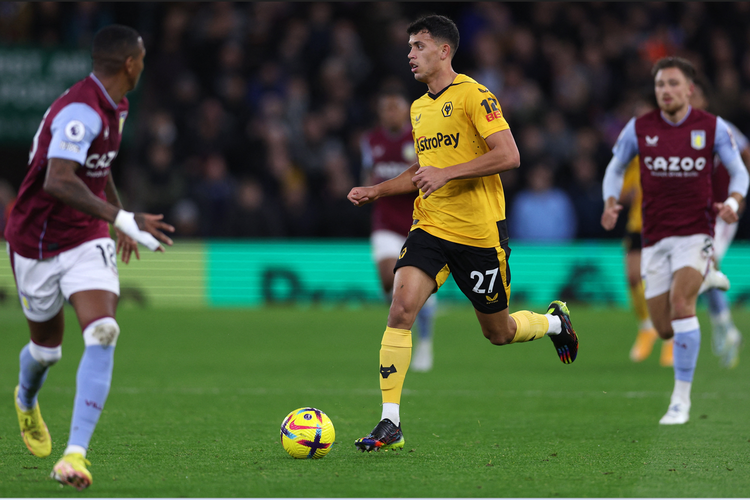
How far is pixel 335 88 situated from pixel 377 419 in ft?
39.9

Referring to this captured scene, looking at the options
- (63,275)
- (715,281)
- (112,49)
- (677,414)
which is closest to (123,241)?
(63,275)

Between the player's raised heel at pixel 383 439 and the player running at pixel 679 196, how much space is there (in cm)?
232

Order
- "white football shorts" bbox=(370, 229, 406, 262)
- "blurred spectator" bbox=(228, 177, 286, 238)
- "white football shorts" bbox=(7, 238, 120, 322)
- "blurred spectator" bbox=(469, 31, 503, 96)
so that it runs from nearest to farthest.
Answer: "white football shorts" bbox=(7, 238, 120, 322)
"white football shorts" bbox=(370, 229, 406, 262)
"blurred spectator" bbox=(228, 177, 286, 238)
"blurred spectator" bbox=(469, 31, 503, 96)

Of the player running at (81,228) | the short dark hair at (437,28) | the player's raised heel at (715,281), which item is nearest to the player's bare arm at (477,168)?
the short dark hair at (437,28)

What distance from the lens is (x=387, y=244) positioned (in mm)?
10453

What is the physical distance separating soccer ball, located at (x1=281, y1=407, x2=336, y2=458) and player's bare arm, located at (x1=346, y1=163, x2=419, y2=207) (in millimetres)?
1321

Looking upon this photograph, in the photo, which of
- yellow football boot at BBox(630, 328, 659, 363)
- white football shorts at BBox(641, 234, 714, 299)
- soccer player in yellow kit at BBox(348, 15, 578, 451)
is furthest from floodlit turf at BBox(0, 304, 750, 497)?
white football shorts at BBox(641, 234, 714, 299)

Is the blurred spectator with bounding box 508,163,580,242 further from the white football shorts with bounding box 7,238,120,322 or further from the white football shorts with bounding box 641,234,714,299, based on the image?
the white football shorts with bounding box 7,238,120,322

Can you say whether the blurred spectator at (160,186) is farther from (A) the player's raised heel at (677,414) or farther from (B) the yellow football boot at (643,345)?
(A) the player's raised heel at (677,414)

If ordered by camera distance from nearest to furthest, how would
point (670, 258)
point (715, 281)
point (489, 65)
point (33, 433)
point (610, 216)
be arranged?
point (33, 433) < point (610, 216) < point (670, 258) < point (715, 281) < point (489, 65)

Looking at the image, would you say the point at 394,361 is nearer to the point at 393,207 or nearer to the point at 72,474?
the point at 72,474

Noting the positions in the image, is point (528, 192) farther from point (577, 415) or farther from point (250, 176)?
point (577, 415)

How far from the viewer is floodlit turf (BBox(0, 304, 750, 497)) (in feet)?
16.6

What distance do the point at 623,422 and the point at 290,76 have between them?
43.1 feet
